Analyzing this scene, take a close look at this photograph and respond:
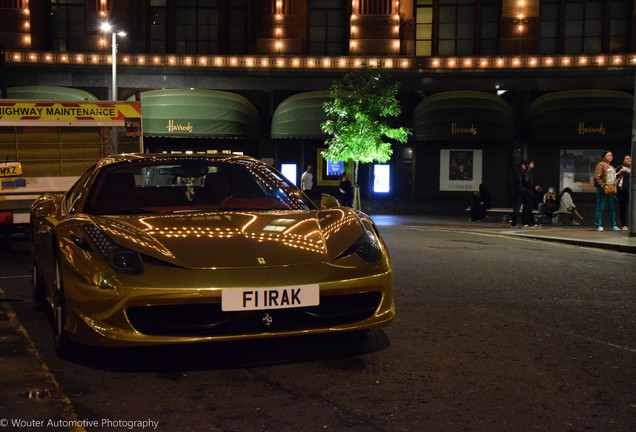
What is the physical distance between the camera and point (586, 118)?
24203 mm

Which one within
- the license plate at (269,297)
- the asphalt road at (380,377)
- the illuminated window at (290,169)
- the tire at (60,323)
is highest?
the illuminated window at (290,169)

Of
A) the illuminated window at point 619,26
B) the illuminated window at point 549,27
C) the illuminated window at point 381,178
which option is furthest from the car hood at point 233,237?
the illuminated window at point 619,26

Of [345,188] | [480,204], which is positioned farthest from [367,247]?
[480,204]

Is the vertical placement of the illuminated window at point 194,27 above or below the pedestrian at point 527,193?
above

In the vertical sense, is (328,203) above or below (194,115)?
below

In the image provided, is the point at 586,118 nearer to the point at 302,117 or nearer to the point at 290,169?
the point at 302,117

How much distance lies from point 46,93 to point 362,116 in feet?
37.9

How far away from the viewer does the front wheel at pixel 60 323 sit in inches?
181

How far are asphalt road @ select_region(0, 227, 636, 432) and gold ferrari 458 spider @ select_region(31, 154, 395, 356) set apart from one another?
0.93ft

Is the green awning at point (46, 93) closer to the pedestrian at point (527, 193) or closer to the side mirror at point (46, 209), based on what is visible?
the pedestrian at point (527, 193)

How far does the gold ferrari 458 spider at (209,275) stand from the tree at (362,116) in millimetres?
17530

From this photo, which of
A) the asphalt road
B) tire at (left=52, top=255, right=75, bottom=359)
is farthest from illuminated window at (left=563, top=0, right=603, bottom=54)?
tire at (left=52, top=255, right=75, bottom=359)

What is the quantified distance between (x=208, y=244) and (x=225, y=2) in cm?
2459

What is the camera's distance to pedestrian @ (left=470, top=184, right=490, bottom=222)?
75.8 ft
